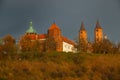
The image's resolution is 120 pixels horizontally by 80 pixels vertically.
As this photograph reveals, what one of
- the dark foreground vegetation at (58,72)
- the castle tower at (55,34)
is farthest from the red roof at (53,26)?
the dark foreground vegetation at (58,72)

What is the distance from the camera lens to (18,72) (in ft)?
80.0

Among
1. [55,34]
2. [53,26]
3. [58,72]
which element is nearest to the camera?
[58,72]

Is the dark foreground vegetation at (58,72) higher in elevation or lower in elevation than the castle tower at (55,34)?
lower

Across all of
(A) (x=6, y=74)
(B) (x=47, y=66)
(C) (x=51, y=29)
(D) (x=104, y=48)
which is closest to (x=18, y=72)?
(A) (x=6, y=74)

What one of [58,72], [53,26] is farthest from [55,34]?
[58,72]

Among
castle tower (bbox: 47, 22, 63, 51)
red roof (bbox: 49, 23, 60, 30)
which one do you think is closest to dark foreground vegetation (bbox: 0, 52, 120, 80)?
castle tower (bbox: 47, 22, 63, 51)

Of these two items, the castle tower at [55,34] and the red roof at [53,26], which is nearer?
the castle tower at [55,34]

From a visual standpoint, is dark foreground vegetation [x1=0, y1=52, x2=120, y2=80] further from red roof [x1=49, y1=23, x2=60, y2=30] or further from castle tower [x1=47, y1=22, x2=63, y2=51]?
red roof [x1=49, y1=23, x2=60, y2=30]

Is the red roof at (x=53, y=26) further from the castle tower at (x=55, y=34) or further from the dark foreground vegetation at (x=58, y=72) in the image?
the dark foreground vegetation at (x=58, y=72)

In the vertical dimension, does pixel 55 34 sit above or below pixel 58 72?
above

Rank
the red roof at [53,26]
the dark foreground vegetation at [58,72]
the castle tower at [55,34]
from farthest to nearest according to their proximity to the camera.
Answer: the red roof at [53,26] → the castle tower at [55,34] → the dark foreground vegetation at [58,72]

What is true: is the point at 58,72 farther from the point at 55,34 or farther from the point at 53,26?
the point at 53,26

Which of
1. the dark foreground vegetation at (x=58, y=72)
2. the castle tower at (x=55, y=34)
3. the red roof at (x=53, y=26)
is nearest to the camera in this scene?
the dark foreground vegetation at (x=58, y=72)

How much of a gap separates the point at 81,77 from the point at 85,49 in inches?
2063
